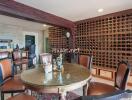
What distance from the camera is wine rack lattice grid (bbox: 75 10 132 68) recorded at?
3711mm

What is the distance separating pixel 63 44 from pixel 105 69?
2.50m

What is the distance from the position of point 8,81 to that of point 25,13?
1.81 metres

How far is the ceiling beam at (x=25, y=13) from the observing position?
275cm

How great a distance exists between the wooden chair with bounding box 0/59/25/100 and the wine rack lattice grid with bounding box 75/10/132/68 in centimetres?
300

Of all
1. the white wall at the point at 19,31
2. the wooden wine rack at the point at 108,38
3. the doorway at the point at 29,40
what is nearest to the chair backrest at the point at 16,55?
the white wall at the point at 19,31

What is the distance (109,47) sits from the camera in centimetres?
416

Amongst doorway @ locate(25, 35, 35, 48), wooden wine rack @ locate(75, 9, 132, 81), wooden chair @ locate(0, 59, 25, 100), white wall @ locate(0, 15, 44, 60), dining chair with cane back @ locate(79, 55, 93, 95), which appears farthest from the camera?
doorway @ locate(25, 35, 35, 48)

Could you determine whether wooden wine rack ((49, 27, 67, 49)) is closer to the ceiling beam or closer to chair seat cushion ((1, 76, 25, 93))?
the ceiling beam

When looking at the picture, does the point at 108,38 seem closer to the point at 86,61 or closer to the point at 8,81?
the point at 86,61

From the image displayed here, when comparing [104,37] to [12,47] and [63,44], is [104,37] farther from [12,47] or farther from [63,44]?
[12,47]

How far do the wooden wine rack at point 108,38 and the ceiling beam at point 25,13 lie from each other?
113cm

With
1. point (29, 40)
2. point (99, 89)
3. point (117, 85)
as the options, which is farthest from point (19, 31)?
point (117, 85)

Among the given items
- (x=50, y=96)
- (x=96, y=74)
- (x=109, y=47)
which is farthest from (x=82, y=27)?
(x=50, y=96)

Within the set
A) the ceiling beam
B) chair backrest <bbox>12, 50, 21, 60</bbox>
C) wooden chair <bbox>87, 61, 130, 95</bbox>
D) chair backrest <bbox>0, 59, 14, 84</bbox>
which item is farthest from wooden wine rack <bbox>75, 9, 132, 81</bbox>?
chair backrest <bbox>0, 59, 14, 84</bbox>
